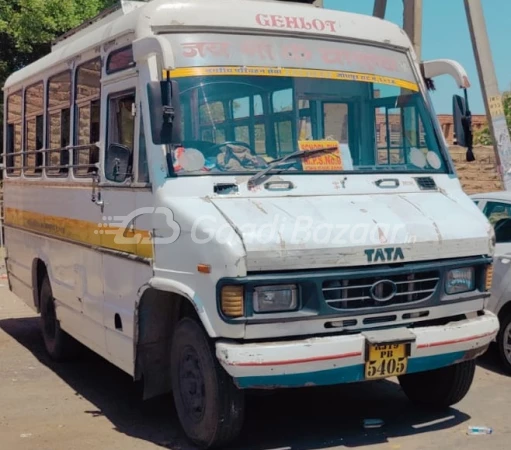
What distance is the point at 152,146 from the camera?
5.46 m

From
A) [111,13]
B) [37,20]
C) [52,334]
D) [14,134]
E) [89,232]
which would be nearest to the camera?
[89,232]

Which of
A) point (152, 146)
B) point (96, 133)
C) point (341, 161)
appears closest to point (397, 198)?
point (341, 161)

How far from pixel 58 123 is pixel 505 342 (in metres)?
4.46

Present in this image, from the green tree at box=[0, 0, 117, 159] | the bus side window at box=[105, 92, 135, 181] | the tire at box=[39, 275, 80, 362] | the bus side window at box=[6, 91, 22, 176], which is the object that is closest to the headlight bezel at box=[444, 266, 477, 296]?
the bus side window at box=[105, 92, 135, 181]

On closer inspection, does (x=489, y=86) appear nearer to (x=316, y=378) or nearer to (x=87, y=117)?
(x=87, y=117)

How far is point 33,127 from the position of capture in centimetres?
860

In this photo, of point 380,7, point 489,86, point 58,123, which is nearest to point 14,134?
point 58,123

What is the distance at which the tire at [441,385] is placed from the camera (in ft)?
19.7

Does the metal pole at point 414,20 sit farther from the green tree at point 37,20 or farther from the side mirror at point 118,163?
the green tree at point 37,20

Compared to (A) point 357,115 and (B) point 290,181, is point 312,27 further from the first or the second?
(B) point 290,181

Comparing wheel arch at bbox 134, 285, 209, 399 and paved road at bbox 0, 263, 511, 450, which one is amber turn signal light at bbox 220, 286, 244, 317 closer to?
wheel arch at bbox 134, 285, 209, 399

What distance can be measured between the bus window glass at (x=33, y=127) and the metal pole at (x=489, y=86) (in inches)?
235

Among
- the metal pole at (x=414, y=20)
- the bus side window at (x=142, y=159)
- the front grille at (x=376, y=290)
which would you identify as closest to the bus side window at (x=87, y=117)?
the bus side window at (x=142, y=159)

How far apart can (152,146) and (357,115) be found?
5.21 feet
